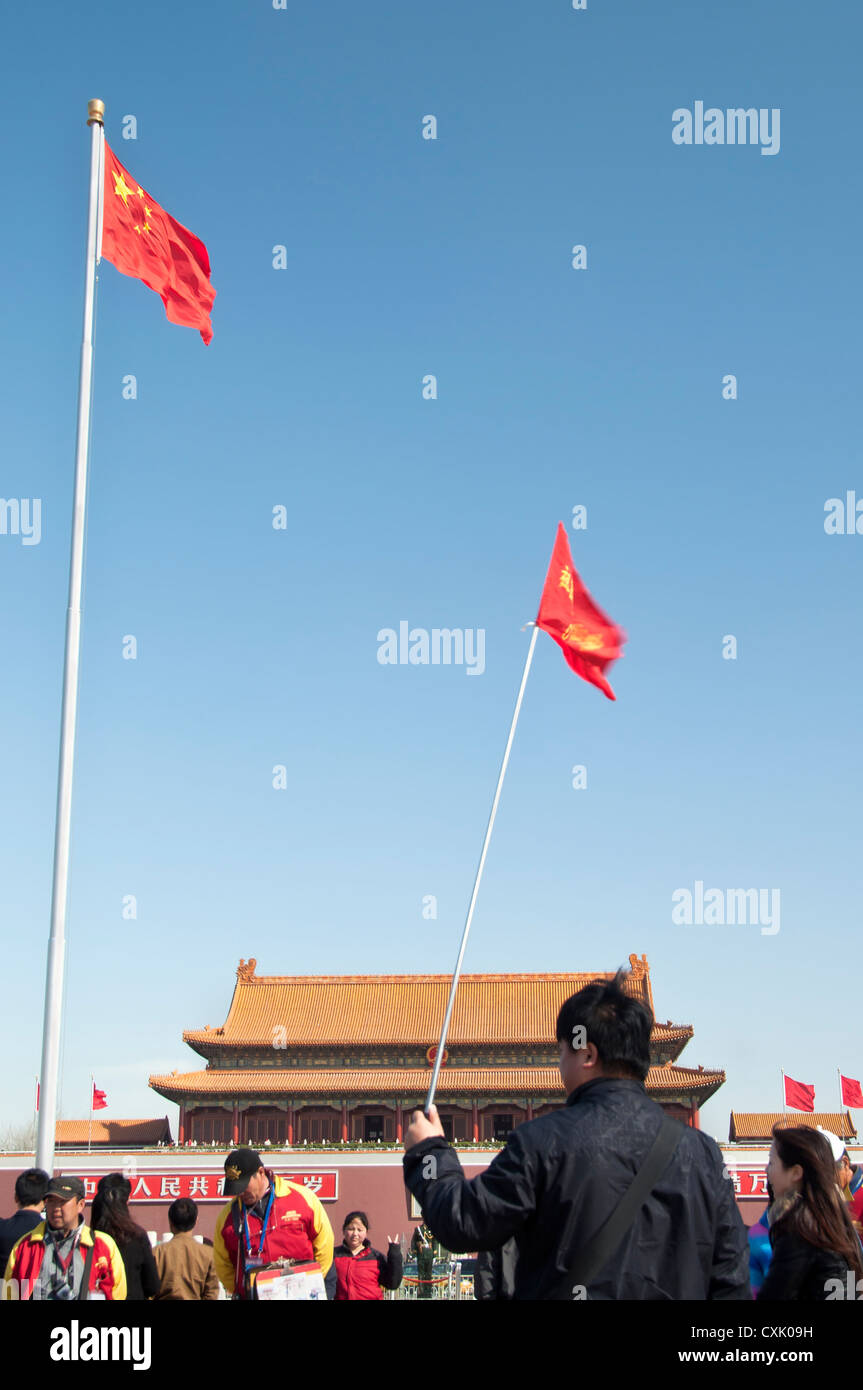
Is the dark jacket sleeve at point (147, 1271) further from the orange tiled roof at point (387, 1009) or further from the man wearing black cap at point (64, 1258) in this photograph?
the orange tiled roof at point (387, 1009)

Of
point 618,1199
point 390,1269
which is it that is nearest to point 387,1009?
point 390,1269

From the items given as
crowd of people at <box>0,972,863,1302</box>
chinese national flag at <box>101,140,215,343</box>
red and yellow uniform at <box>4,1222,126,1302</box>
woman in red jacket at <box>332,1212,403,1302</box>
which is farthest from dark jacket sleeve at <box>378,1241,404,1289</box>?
chinese national flag at <box>101,140,215,343</box>

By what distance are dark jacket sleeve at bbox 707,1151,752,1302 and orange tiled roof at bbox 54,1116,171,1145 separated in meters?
27.7

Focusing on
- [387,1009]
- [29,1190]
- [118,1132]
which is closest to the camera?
[29,1190]

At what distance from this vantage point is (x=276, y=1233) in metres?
4.61

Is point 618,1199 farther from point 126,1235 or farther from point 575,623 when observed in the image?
point 575,623

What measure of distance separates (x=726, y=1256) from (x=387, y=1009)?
29.6m

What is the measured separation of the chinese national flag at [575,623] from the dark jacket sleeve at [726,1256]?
5710mm

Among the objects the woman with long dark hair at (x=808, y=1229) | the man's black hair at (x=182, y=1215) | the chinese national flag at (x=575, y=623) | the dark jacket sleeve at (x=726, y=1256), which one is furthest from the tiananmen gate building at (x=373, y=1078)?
the dark jacket sleeve at (x=726, y=1256)

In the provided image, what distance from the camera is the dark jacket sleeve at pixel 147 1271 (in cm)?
497
